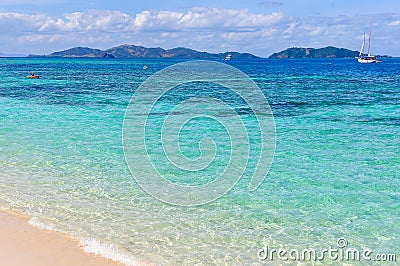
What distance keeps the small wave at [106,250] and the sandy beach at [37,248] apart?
12 centimetres

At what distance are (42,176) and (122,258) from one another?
6.30 meters

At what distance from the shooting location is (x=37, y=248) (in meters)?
8.40

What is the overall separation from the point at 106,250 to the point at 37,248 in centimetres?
134

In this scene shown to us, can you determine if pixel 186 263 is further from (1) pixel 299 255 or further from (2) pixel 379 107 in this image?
(2) pixel 379 107

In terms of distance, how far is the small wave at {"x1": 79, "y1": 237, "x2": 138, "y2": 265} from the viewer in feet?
26.2

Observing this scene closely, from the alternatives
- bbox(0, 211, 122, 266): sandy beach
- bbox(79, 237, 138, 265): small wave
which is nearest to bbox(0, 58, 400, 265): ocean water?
bbox(79, 237, 138, 265): small wave

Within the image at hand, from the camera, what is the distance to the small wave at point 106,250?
7992 mm

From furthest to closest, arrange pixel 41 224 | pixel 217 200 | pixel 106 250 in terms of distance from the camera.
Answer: pixel 217 200 → pixel 41 224 → pixel 106 250

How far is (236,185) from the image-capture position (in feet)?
41.4

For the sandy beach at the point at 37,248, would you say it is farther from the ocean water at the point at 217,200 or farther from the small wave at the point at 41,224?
the ocean water at the point at 217,200

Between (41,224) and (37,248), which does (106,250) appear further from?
(41,224)

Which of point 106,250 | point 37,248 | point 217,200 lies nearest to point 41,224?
point 37,248

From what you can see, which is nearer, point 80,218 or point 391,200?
point 80,218

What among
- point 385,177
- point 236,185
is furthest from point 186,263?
point 385,177
